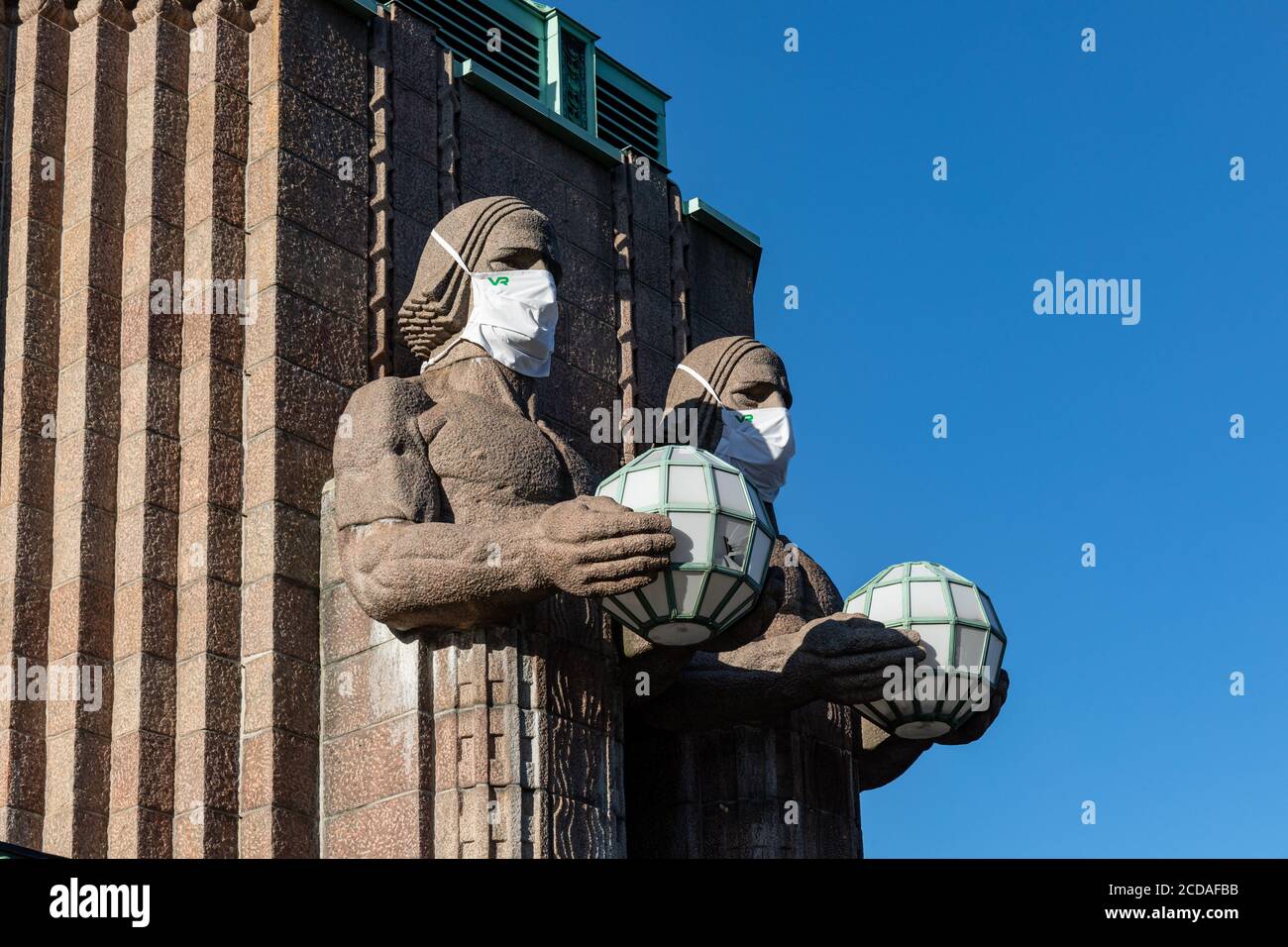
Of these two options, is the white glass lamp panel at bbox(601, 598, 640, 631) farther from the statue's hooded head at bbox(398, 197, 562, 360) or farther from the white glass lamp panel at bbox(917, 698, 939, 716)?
the statue's hooded head at bbox(398, 197, 562, 360)

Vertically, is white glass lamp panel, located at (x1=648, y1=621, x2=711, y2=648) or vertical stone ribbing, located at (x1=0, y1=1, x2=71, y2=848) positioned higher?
vertical stone ribbing, located at (x1=0, y1=1, x2=71, y2=848)

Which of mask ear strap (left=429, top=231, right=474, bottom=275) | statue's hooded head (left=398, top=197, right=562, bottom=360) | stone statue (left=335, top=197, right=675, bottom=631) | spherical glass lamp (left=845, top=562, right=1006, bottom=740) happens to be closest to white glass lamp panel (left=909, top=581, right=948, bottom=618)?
spherical glass lamp (left=845, top=562, right=1006, bottom=740)

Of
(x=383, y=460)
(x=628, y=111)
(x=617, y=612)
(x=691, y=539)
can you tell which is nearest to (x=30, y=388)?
(x=383, y=460)

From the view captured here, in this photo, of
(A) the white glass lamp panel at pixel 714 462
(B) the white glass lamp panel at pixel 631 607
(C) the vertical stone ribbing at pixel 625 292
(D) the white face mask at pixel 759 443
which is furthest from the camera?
(C) the vertical stone ribbing at pixel 625 292

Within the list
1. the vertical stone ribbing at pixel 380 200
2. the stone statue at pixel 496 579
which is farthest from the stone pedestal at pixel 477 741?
the vertical stone ribbing at pixel 380 200

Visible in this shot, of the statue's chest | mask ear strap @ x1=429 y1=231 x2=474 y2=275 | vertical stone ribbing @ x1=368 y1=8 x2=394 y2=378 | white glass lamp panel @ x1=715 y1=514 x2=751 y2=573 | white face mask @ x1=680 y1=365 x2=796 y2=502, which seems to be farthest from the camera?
white face mask @ x1=680 y1=365 x2=796 y2=502

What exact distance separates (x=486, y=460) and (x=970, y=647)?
2.82 meters

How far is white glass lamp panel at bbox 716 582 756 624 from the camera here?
12.5 m

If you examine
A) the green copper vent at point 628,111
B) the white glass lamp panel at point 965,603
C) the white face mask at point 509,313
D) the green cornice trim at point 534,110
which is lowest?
the white glass lamp panel at point 965,603

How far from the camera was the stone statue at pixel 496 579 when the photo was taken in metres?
12.3

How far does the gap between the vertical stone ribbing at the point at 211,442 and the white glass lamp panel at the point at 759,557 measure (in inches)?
113

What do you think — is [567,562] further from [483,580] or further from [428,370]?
[428,370]

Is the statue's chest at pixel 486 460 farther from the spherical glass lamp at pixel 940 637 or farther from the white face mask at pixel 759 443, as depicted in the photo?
the white face mask at pixel 759 443

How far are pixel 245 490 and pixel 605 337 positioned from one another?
358 cm
